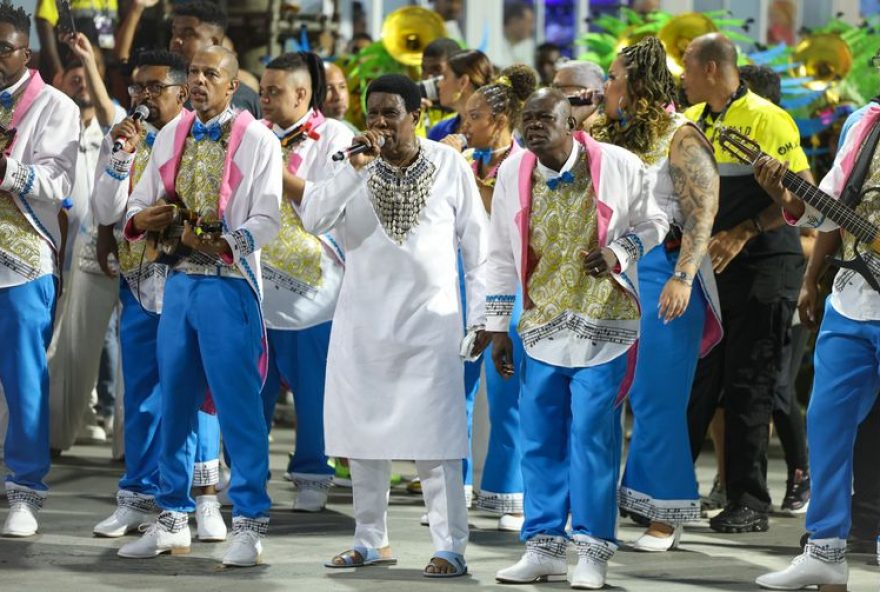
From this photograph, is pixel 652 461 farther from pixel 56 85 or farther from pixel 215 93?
pixel 56 85

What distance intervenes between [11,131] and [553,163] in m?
2.34

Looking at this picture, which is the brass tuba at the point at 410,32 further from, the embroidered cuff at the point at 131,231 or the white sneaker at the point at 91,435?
the embroidered cuff at the point at 131,231

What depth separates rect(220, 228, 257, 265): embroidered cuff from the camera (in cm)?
644

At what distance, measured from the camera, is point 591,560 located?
20.3 ft

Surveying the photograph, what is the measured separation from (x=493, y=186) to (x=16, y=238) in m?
2.14

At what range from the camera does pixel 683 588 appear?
6.34 meters

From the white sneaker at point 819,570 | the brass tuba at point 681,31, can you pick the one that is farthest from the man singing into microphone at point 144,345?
the brass tuba at point 681,31

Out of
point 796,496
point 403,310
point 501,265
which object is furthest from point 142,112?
point 796,496

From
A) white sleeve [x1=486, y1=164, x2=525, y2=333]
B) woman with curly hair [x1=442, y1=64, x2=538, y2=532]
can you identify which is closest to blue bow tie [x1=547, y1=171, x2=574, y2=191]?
white sleeve [x1=486, y1=164, x2=525, y2=333]

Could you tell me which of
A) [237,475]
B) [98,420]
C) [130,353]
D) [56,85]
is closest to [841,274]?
[237,475]

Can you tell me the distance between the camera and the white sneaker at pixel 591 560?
6180mm

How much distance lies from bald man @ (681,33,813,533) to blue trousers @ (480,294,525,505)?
2.72 feet

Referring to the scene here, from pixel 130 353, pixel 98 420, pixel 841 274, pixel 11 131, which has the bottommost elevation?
pixel 98 420

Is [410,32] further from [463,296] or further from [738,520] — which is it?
[738,520]
